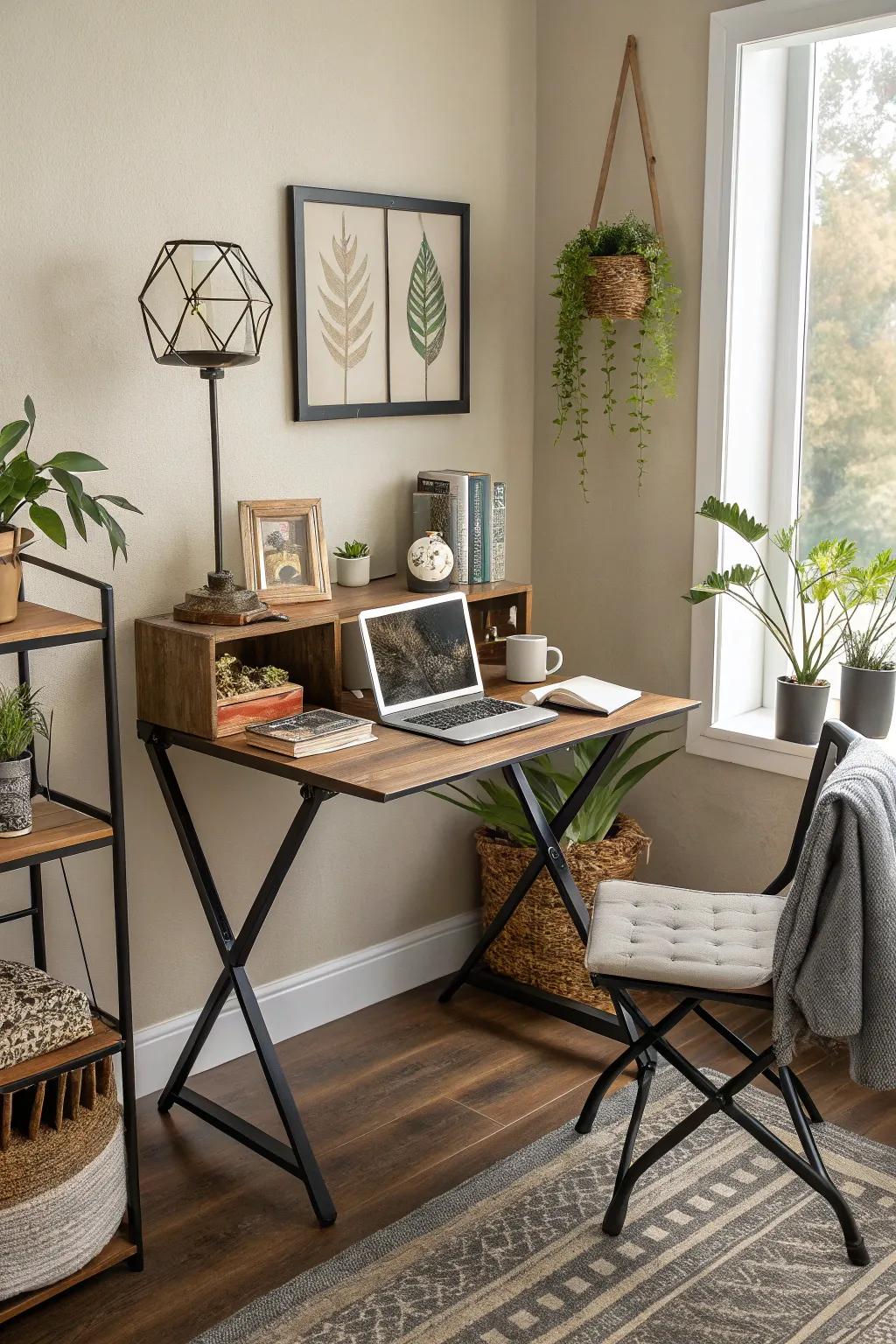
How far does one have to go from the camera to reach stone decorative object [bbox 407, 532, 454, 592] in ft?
9.27

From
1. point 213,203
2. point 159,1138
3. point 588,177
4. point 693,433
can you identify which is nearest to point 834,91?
point 588,177

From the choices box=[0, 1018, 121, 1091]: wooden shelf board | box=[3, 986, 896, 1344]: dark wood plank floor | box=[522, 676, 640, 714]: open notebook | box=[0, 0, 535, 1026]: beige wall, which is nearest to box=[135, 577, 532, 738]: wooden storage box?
box=[0, 0, 535, 1026]: beige wall

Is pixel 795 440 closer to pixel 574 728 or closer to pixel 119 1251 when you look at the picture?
pixel 574 728

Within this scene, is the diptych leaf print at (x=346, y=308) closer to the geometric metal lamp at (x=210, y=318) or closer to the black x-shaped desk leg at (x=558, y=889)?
the geometric metal lamp at (x=210, y=318)

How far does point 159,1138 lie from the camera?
259 cm

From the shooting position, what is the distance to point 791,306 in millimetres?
3010

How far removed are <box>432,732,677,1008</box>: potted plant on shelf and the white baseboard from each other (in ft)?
0.59

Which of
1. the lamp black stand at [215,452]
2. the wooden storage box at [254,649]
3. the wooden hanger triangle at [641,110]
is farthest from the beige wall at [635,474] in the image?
the lamp black stand at [215,452]

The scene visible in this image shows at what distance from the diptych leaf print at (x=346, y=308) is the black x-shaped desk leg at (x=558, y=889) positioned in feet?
3.19

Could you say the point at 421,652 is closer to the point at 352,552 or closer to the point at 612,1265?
the point at 352,552

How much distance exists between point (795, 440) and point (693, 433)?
0.24 metres

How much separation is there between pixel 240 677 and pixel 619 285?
122 centimetres

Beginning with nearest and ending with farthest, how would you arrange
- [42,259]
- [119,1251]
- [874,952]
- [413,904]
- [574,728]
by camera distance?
1. [874,952]
2. [119,1251]
3. [42,259]
4. [574,728]
5. [413,904]

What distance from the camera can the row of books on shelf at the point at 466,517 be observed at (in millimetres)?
2945
